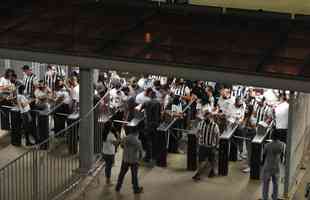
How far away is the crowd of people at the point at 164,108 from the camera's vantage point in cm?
1513

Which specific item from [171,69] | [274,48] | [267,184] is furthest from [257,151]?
[171,69]

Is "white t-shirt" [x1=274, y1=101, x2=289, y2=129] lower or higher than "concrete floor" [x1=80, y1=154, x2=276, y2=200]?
higher

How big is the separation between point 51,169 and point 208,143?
344 centimetres

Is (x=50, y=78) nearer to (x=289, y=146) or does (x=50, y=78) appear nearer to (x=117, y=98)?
(x=117, y=98)

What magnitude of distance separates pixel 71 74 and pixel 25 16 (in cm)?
589

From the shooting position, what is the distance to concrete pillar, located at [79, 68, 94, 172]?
1473 cm

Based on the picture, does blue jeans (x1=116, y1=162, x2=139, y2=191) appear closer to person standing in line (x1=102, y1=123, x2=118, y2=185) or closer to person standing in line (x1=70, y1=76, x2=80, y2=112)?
person standing in line (x1=102, y1=123, x2=118, y2=185)

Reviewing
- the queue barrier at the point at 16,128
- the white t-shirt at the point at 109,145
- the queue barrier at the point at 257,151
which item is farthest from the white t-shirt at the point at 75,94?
the queue barrier at the point at 257,151

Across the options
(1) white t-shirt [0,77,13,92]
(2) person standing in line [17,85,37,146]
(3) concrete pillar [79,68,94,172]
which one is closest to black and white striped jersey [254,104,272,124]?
(3) concrete pillar [79,68,94,172]

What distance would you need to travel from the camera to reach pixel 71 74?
813 inches

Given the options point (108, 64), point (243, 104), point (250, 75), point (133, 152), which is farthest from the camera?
point (243, 104)

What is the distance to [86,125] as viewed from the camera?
14875 mm

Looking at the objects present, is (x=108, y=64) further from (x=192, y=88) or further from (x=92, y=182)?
(x=192, y=88)

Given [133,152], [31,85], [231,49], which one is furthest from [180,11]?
[31,85]
